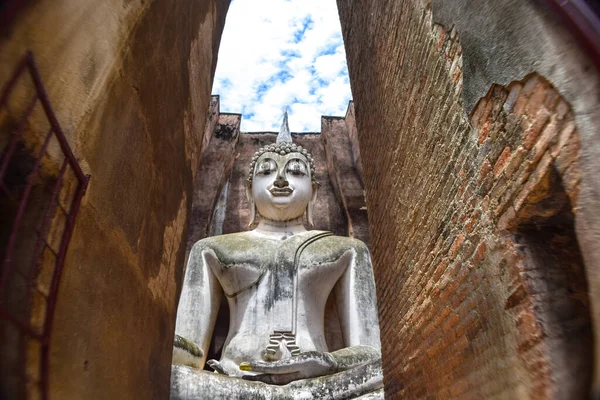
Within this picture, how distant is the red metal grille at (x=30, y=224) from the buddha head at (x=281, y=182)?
520 cm

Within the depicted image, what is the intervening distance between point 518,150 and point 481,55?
455 mm

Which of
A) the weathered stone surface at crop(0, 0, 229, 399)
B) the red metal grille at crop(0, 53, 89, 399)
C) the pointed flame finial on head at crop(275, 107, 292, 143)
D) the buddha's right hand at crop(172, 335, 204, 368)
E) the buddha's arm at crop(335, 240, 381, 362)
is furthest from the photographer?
the pointed flame finial on head at crop(275, 107, 292, 143)

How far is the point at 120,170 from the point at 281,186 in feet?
15.7

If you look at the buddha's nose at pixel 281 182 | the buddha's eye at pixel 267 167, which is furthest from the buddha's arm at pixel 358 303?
the buddha's eye at pixel 267 167

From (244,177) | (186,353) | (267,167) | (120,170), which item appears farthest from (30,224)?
(244,177)

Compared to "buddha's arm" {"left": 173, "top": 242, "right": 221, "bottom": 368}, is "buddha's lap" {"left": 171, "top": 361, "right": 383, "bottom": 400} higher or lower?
lower

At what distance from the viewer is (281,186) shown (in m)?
6.82

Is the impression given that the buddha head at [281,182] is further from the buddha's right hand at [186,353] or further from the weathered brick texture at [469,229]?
the weathered brick texture at [469,229]

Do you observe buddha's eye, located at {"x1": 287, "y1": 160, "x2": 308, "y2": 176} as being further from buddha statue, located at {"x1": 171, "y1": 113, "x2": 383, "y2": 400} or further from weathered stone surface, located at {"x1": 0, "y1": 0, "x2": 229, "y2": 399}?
weathered stone surface, located at {"x1": 0, "y1": 0, "x2": 229, "y2": 399}

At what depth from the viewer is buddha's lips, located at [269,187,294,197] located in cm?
680

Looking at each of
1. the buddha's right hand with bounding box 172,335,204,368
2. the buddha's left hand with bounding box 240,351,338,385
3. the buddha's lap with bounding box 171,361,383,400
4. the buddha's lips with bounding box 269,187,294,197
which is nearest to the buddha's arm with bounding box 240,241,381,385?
the buddha's left hand with bounding box 240,351,338,385

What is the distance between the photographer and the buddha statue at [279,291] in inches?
200

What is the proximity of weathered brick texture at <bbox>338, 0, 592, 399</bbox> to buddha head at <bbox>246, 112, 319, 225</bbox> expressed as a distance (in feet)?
10.3

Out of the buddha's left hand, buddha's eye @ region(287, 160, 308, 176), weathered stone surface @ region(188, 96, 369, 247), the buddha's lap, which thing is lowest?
the buddha's lap
